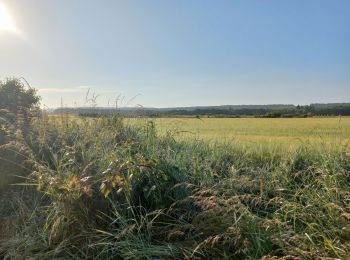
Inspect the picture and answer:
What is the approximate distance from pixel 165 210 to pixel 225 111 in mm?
28325

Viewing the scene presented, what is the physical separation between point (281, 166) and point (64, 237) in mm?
3212

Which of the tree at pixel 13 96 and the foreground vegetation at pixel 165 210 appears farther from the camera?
the tree at pixel 13 96

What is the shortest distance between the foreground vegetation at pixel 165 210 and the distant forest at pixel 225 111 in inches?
122

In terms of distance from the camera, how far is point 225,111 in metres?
32.1

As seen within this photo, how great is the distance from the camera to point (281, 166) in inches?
215

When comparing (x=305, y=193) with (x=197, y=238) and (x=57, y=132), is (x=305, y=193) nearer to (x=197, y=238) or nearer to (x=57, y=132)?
(x=197, y=238)

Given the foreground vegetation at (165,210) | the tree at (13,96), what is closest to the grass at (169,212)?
the foreground vegetation at (165,210)

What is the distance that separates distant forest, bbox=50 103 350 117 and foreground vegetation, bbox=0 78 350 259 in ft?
10.2

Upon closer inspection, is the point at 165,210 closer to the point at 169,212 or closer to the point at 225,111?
the point at 169,212

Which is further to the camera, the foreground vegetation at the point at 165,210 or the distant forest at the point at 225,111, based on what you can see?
the distant forest at the point at 225,111

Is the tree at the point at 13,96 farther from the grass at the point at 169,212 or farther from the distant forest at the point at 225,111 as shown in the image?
the grass at the point at 169,212

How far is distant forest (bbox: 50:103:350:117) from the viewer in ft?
28.7

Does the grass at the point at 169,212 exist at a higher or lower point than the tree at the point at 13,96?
lower

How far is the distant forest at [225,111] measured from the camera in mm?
8742
